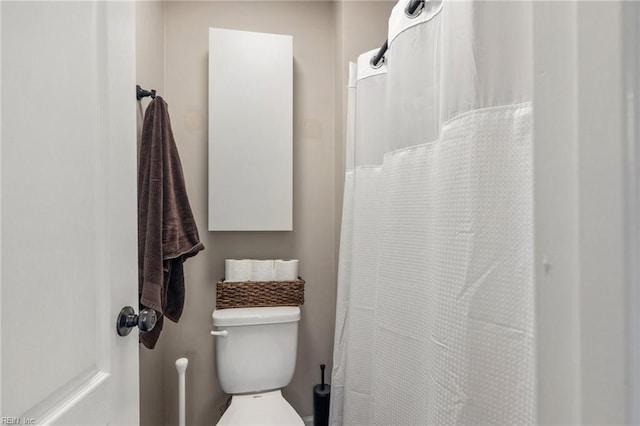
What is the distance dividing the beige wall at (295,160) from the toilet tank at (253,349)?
23cm

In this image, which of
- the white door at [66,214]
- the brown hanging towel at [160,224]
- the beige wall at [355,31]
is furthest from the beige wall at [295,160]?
the white door at [66,214]

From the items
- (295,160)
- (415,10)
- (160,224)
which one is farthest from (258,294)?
(415,10)

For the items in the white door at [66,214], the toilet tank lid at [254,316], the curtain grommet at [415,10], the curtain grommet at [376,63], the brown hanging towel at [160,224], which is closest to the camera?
the white door at [66,214]

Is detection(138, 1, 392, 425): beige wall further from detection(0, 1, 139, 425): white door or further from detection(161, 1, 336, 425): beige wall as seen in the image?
detection(0, 1, 139, 425): white door

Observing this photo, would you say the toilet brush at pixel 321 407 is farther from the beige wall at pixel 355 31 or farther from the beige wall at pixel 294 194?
the beige wall at pixel 355 31

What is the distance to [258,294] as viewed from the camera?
144cm

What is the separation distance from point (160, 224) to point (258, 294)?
606 millimetres

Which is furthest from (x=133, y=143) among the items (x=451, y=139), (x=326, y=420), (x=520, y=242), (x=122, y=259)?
(x=326, y=420)

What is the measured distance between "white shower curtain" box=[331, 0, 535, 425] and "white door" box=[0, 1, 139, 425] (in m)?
0.68

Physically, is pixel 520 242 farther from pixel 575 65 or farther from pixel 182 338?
pixel 182 338

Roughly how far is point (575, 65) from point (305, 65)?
1.57 m

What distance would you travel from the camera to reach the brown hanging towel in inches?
37.6

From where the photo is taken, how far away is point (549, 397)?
321 millimetres

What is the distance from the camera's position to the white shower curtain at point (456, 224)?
1.79 ft
